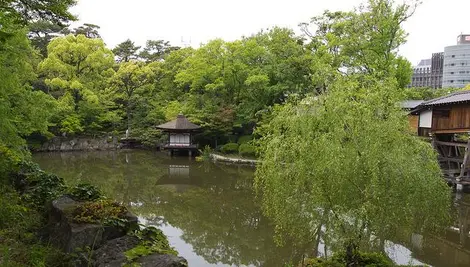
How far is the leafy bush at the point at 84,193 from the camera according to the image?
6220 millimetres

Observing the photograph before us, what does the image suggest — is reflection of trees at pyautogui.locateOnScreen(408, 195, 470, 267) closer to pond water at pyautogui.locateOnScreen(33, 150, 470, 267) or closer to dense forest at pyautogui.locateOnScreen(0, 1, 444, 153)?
pond water at pyautogui.locateOnScreen(33, 150, 470, 267)

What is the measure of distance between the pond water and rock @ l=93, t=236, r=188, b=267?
3.67 m

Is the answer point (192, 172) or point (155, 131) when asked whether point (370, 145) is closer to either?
point (192, 172)

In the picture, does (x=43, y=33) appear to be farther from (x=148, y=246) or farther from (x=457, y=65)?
(x=457, y=65)

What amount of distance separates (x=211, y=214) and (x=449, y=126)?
1233 cm

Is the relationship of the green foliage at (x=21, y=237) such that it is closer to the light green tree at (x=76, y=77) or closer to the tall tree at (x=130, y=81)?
the light green tree at (x=76, y=77)

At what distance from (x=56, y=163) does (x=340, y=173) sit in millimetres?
19899

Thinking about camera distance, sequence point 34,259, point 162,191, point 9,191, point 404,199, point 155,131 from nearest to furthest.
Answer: point 34,259 < point 404,199 < point 9,191 < point 162,191 < point 155,131

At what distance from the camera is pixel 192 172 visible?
20516mm

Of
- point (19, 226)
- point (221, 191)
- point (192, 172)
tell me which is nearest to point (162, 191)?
point (221, 191)

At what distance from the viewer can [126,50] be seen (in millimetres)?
39625

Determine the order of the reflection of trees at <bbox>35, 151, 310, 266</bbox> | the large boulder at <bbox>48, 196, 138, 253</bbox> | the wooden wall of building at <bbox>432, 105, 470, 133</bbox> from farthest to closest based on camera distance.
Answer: the wooden wall of building at <bbox>432, 105, 470, 133</bbox> < the reflection of trees at <bbox>35, 151, 310, 266</bbox> < the large boulder at <bbox>48, 196, 138, 253</bbox>

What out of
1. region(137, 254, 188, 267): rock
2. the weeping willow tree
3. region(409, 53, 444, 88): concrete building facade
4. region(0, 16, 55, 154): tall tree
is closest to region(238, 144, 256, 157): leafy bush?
region(0, 16, 55, 154): tall tree

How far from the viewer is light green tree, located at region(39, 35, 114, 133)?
26.6 metres
